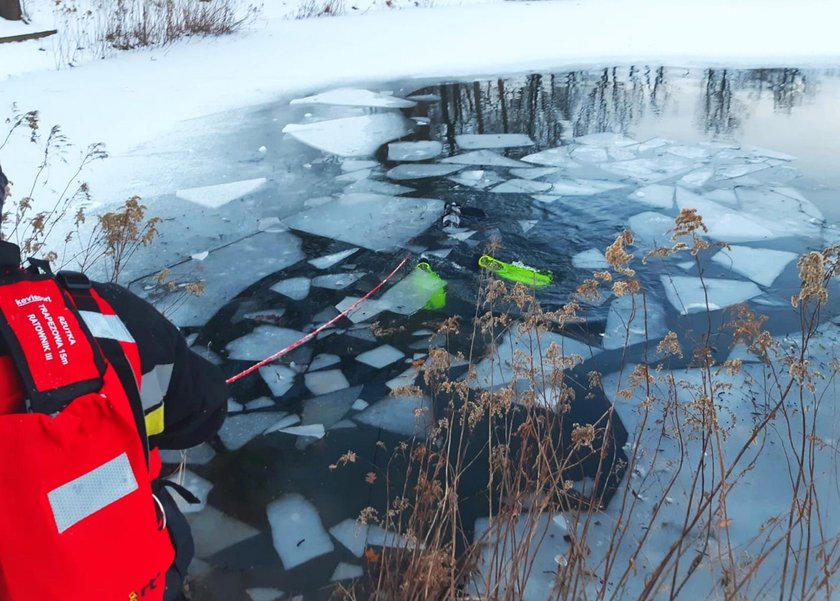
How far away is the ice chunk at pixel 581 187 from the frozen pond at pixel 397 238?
0.02m

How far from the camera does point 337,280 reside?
4.48 meters

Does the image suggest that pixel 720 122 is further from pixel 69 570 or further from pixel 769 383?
pixel 69 570

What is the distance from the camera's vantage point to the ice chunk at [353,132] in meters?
6.89

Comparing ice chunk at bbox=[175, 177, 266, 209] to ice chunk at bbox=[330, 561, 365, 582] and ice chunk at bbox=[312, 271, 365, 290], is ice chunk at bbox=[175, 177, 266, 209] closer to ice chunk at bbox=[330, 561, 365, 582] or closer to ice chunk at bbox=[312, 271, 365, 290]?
ice chunk at bbox=[312, 271, 365, 290]

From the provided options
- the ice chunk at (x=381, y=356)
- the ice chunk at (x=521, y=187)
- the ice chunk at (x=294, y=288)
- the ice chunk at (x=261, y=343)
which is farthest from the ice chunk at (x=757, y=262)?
the ice chunk at (x=261, y=343)

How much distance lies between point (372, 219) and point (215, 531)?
9.78 feet

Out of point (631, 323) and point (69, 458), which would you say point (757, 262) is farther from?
point (69, 458)

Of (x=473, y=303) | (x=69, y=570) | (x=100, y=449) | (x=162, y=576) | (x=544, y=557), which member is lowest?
(x=544, y=557)

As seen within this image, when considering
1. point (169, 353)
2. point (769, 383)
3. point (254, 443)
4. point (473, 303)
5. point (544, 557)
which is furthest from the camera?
point (473, 303)

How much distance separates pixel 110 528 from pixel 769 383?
2945 mm

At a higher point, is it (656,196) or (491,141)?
(491,141)

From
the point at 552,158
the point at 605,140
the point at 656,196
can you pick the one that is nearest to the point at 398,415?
the point at 656,196

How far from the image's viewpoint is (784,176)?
19.5ft

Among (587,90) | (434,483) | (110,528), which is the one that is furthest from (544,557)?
(587,90)
